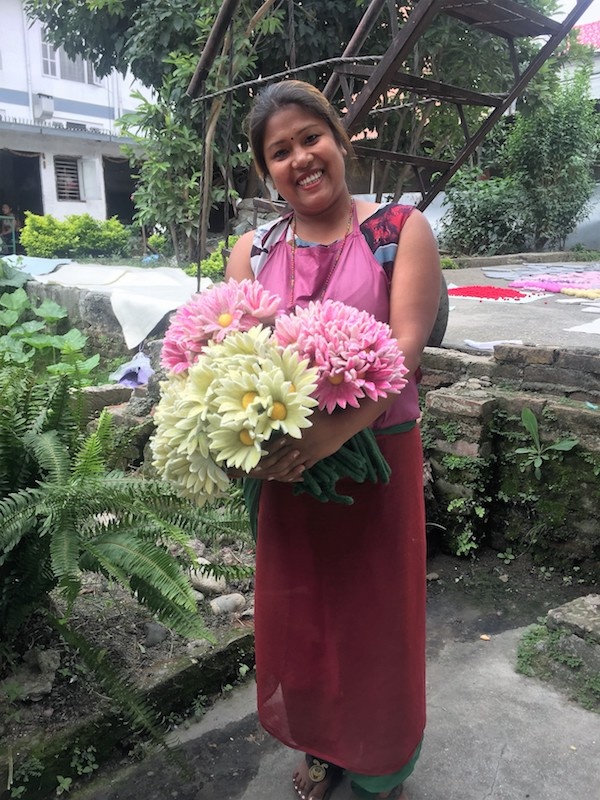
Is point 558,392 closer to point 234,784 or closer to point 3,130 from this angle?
point 234,784

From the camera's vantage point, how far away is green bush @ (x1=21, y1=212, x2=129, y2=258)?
40.1 ft

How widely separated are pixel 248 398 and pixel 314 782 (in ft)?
4.47

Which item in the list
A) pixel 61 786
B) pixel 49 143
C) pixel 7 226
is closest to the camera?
pixel 61 786

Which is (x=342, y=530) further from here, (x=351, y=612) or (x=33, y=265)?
(x=33, y=265)

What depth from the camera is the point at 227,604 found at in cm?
277

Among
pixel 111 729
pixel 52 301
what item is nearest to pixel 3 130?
pixel 52 301

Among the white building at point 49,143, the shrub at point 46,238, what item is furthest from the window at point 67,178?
the shrub at point 46,238

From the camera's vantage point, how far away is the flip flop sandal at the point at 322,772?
1.97 m

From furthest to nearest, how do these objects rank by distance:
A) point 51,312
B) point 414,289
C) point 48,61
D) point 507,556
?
point 48,61, point 51,312, point 507,556, point 414,289

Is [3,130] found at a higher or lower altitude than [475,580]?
higher

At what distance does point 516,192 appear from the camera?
12.4m

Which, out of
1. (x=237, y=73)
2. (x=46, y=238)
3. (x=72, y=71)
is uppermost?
(x=72, y=71)

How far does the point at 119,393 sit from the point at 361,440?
4055 millimetres

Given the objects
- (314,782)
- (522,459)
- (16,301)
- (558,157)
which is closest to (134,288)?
(16,301)
